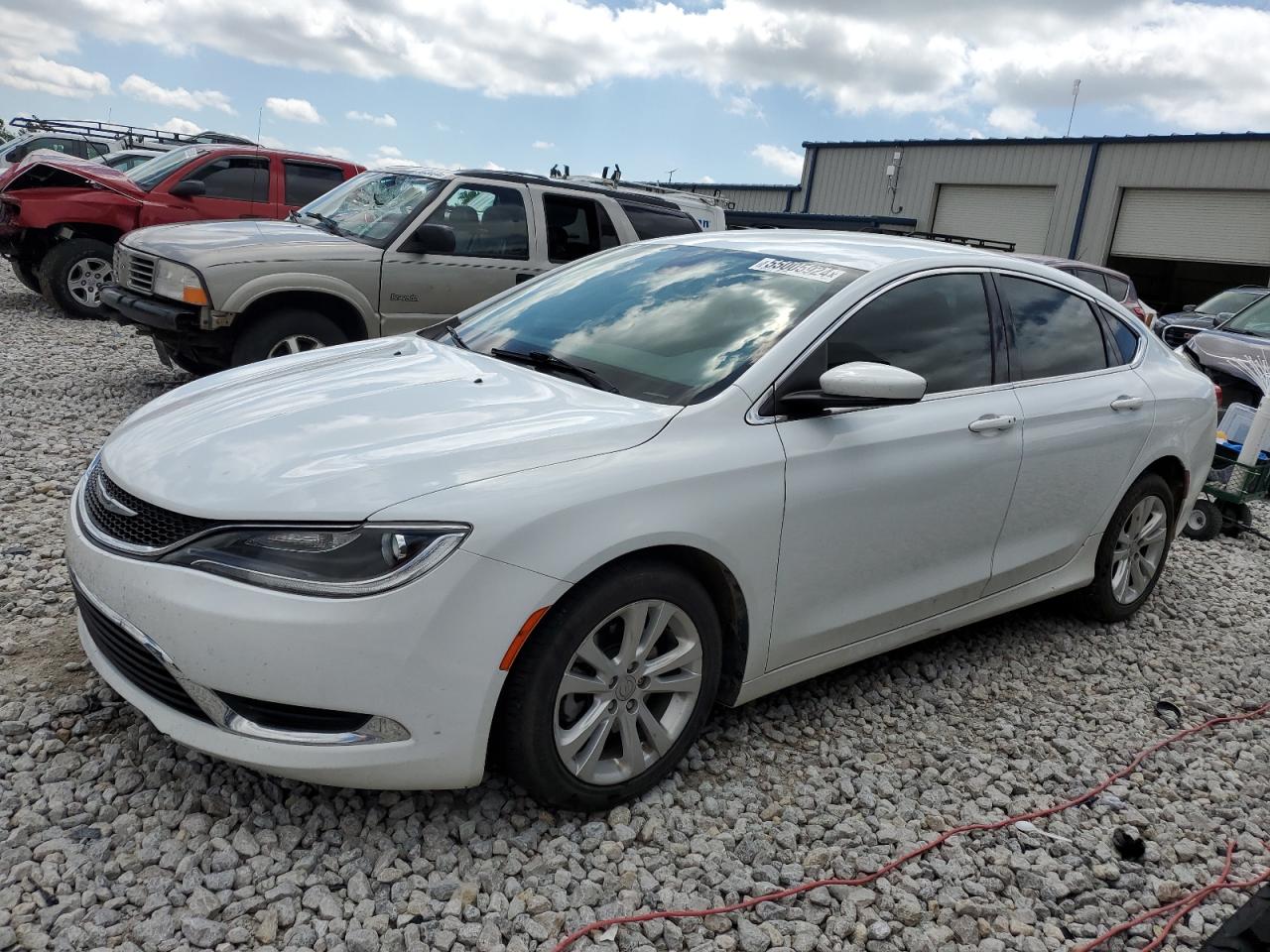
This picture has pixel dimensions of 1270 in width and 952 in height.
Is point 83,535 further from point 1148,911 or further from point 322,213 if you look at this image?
point 322,213

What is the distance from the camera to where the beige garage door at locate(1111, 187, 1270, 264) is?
21359mm

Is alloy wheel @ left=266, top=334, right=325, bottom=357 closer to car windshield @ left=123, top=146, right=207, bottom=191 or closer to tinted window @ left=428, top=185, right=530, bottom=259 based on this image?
tinted window @ left=428, top=185, right=530, bottom=259

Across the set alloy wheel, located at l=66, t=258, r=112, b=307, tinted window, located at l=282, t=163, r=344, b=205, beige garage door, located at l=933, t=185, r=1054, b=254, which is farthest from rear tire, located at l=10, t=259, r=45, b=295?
beige garage door, located at l=933, t=185, r=1054, b=254

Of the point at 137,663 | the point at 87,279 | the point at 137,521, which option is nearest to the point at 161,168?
the point at 87,279

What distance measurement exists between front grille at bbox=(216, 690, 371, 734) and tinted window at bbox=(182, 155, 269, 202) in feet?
29.7

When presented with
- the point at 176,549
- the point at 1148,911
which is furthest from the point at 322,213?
the point at 1148,911

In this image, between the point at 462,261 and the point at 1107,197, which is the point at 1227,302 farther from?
the point at 462,261

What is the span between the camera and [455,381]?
3.19m

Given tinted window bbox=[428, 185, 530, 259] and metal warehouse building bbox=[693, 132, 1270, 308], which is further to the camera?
metal warehouse building bbox=[693, 132, 1270, 308]

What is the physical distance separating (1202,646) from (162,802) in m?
4.44

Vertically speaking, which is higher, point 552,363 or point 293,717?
point 552,363

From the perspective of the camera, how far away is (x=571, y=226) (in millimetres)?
7859

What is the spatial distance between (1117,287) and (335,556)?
503 inches

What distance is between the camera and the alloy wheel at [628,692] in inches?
108
